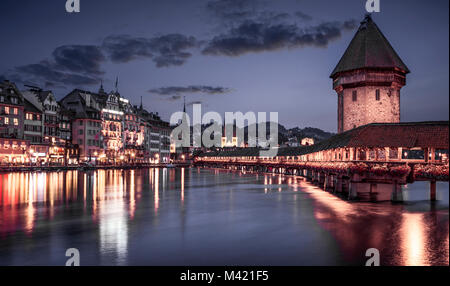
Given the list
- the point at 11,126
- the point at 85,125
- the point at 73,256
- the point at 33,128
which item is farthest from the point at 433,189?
the point at 85,125

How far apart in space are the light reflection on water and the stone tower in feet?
70.1

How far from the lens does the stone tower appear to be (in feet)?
184

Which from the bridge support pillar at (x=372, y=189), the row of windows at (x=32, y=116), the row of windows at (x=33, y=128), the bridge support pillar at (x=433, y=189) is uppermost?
the row of windows at (x=32, y=116)

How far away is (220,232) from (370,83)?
39.9 m

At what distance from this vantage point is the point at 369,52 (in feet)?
189

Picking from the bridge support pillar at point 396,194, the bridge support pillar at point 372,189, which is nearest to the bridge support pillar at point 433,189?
the bridge support pillar at point 396,194

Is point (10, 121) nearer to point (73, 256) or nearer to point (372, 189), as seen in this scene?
point (372, 189)

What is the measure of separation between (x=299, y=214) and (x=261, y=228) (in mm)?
7069

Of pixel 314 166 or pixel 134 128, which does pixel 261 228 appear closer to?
pixel 314 166

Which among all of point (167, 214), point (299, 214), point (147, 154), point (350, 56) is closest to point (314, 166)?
point (350, 56)

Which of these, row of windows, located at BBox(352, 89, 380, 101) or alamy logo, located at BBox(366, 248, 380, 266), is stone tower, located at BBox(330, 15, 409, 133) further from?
alamy logo, located at BBox(366, 248, 380, 266)

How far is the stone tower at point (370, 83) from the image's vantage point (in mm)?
55938

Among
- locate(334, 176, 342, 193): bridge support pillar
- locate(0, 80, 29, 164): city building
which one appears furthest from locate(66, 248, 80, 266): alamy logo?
locate(0, 80, 29, 164): city building

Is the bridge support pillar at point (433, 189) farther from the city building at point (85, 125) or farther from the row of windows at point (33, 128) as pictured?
the city building at point (85, 125)
